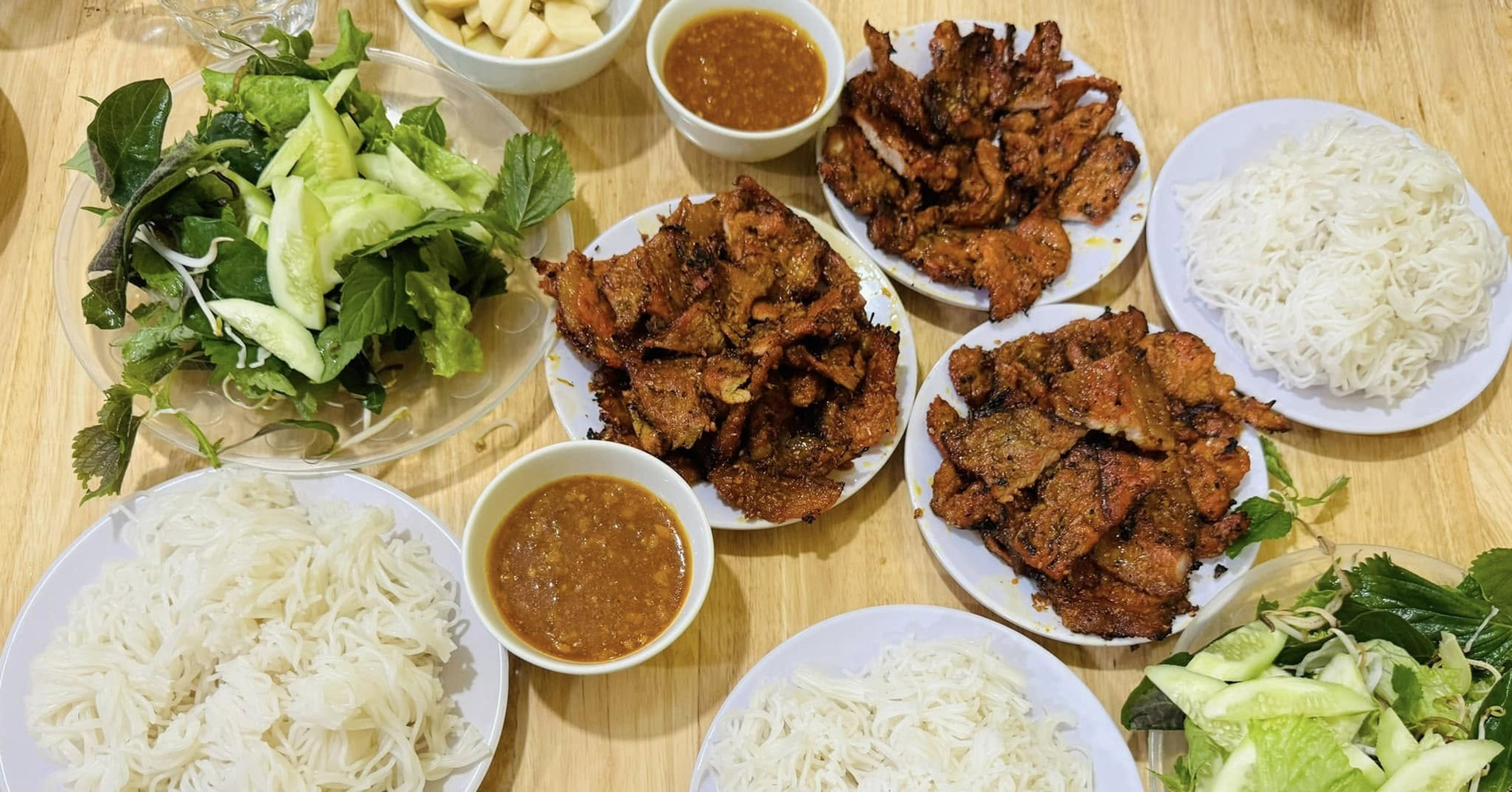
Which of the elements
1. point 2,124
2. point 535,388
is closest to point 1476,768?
point 535,388

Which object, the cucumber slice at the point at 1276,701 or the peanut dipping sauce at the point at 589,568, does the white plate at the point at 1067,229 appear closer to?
the peanut dipping sauce at the point at 589,568

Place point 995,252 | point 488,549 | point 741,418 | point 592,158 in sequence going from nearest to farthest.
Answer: point 488,549 → point 741,418 → point 995,252 → point 592,158

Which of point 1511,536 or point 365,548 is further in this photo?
point 1511,536

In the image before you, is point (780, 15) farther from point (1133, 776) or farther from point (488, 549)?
point (1133, 776)

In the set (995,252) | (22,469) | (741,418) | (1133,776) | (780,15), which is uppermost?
(780,15)

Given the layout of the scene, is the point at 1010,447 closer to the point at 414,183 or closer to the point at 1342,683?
the point at 1342,683

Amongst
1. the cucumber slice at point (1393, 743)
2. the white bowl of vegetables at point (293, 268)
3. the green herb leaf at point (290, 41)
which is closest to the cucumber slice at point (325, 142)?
the white bowl of vegetables at point (293, 268)

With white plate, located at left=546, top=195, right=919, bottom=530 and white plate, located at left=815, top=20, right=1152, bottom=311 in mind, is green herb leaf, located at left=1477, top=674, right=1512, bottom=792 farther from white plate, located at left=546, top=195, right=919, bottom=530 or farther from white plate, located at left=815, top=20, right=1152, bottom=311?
white plate, located at left=546, top=195, right=919, bottom=530

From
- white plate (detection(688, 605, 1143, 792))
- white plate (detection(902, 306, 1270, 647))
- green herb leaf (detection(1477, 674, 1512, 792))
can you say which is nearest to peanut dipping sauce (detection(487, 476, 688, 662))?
white plate (detection(688, 605, 1143, 792))
